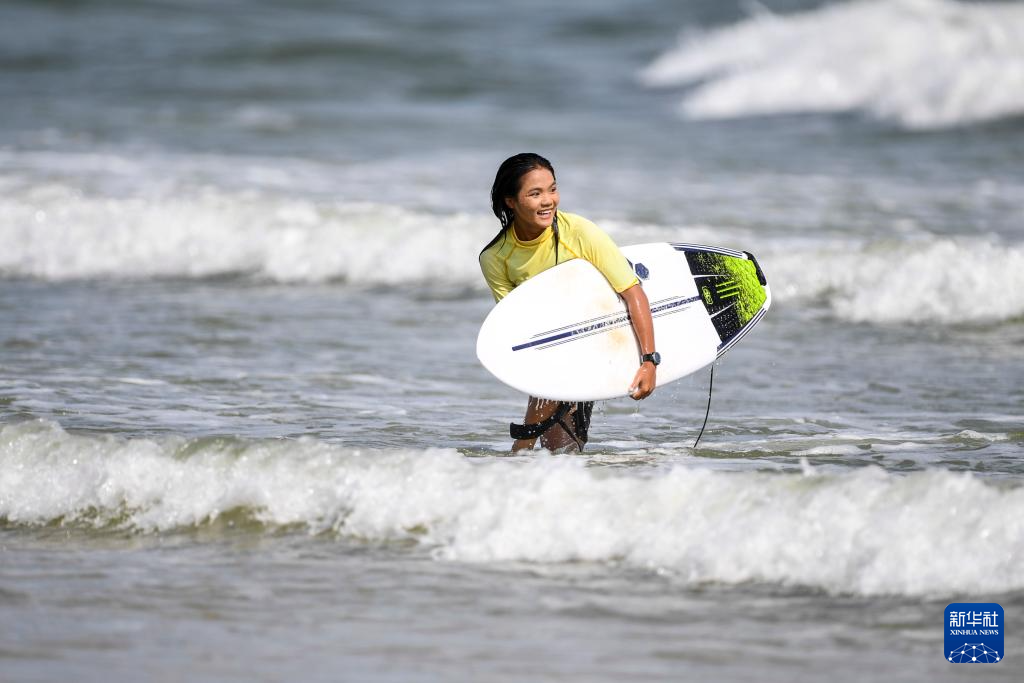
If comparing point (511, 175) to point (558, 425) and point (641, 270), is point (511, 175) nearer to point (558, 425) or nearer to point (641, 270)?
point (641, 270)

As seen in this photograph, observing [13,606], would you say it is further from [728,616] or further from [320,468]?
[728,616]

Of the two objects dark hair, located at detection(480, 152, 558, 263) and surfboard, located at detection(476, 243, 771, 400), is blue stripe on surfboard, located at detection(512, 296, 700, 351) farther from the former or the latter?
dark hair, located at detection(480, 152, 558, 263)

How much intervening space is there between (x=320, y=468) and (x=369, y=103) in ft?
45.0

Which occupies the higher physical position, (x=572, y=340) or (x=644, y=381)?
(x=572, y=340)

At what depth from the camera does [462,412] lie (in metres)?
5.85

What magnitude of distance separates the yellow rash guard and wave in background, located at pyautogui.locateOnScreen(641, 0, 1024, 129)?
468 inches

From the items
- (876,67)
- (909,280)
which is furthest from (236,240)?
(876,67)

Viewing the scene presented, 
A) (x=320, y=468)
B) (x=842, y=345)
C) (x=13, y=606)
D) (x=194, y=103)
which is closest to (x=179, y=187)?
(x=194, y=103)

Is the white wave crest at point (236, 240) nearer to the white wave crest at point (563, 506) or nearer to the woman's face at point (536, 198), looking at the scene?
the white wave crest at point (563, 506)

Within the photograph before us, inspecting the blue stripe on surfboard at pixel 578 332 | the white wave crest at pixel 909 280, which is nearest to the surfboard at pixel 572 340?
the blue stripe on surfboard at pixel 578 332

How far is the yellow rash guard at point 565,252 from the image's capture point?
451 centimetres

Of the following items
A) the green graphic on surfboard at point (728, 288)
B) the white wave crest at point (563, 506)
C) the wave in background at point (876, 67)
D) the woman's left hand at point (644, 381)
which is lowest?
the white wave crest at point (563, 506)

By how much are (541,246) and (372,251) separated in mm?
5473

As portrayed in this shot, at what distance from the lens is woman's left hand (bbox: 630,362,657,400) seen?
4516 mm
